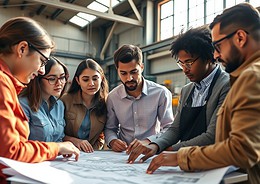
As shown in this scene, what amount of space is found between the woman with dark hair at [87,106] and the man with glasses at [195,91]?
0.60 m

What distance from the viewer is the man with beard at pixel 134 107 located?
6.07 ft

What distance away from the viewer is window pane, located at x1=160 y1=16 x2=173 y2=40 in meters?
7.01

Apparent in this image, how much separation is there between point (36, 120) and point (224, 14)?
1.06 meters

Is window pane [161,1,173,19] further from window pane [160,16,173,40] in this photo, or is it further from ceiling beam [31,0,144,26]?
ceiling beam [31,0,144,26]

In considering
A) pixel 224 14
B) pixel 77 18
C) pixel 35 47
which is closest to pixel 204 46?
pixel 224 14

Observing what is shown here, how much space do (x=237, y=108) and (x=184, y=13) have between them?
20.2 feet

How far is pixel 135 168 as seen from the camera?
3.22 feet

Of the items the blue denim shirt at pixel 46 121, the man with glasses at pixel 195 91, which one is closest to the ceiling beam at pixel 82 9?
the blue denim shirt at pixel 46 121

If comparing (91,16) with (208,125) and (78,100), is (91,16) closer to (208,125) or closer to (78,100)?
(78,100)

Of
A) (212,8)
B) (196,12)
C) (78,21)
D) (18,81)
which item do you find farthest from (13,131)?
(78,21)

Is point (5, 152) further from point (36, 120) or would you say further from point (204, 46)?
point (204, 46)

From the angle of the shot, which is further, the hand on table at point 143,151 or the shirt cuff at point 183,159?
the hand on table at point 143,151

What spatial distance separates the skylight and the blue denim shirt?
7.15 meters

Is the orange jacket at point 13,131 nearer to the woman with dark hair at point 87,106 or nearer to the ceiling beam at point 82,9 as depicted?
the woman with dark hair at point 87,106
